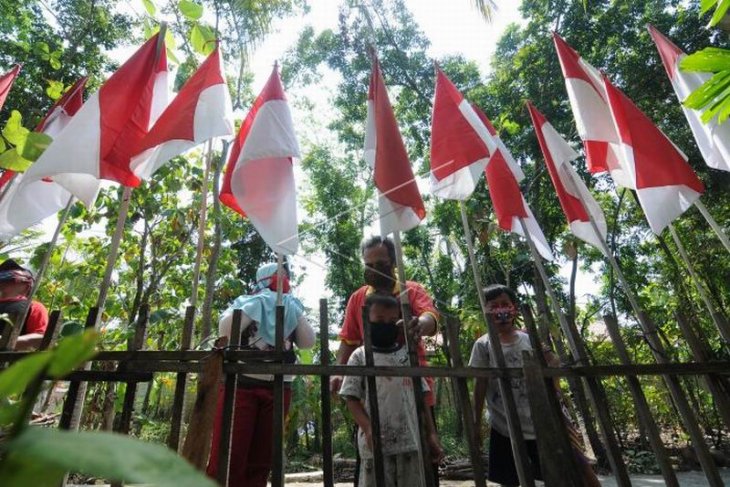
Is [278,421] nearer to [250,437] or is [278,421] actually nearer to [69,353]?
[250,437]

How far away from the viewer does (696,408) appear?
8406 millimetres

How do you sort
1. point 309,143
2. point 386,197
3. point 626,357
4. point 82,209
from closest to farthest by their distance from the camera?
1. point 626,357
2. point 386,197
3. point 82,209
4. point 309,143

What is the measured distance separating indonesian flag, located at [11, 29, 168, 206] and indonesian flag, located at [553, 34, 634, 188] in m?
3.04

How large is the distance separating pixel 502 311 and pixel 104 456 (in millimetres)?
3099

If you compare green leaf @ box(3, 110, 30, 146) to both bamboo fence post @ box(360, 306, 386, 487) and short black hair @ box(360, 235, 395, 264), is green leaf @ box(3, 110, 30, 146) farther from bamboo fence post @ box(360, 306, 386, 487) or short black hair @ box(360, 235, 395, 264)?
short black hair @ box(360, 235, 395, 264)

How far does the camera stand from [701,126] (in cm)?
315

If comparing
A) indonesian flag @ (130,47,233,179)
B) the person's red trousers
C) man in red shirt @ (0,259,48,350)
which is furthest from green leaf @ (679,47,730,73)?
man in red shirt @ (0,259,48,350)

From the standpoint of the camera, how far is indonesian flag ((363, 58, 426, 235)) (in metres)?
2.54

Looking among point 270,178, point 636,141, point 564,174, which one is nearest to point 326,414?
point 270,178

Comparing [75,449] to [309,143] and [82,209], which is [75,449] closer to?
[82,209]

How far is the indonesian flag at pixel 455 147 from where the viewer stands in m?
2.70

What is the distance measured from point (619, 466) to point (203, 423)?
72.6 inches

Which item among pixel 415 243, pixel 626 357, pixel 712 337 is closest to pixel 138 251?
pixel 626 357

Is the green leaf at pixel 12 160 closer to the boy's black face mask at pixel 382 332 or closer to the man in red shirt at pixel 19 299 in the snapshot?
the man in red shirt at pixel 19 299
